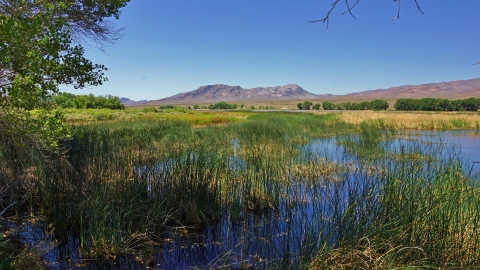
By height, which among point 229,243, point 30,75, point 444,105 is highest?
point 30,75

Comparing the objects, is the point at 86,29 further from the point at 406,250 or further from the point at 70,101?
the point at 70,101

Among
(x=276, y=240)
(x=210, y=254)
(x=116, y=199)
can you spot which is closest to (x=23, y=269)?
(x=116, y=199)

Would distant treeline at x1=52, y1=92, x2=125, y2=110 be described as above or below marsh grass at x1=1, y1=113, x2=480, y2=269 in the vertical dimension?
above

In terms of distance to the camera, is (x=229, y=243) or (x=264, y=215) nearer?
(x=229, y=243)

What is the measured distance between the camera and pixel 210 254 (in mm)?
4305

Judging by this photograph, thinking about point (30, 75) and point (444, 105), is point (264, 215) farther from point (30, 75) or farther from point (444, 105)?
point (444, 105)

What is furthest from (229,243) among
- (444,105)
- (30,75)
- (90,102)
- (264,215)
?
(444,105)

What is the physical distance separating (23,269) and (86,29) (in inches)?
283

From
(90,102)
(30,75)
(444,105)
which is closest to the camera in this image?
(30,75)

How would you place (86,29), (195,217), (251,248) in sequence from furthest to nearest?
1. (86,29)
2. (195,217)
3. (251,248)

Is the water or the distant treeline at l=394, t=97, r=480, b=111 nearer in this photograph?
the water

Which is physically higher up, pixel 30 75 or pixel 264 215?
pixel 30 75

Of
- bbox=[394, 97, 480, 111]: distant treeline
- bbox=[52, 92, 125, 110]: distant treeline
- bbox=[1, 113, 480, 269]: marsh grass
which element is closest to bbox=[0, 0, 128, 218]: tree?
bbox=[1, 113, 480, 269]: marsh grass

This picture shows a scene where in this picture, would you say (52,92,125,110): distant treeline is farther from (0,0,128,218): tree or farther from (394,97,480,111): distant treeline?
(394,97,480,111): distant treeline
